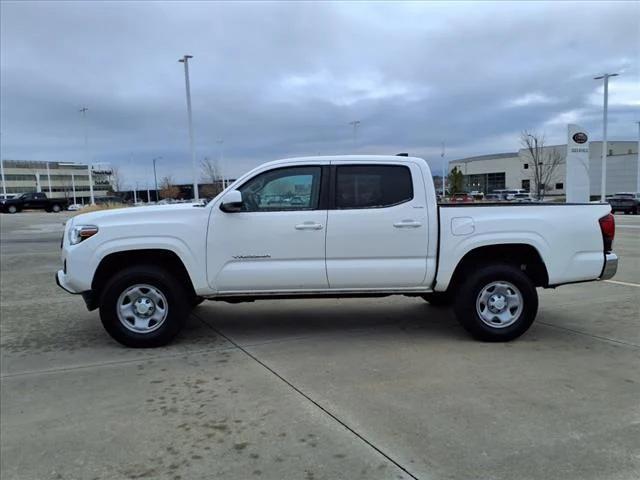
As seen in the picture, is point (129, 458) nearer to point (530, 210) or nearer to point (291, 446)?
point (291, 446)

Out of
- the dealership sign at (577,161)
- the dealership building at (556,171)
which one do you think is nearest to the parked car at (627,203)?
the dealership sign at (577,161)

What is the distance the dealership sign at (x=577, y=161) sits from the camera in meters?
24.4

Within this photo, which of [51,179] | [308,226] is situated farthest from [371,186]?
[51,179]

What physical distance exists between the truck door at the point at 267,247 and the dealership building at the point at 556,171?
7048 cm

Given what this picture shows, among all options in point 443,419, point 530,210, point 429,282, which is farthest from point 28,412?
point 530,210

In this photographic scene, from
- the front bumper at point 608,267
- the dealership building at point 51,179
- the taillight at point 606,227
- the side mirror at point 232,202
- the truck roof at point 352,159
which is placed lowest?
the front bumper at point 608,267

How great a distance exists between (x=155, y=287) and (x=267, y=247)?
4.00 ft

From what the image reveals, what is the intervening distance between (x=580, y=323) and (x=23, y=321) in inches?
272

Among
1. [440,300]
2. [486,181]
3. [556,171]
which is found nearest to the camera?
[440,300]

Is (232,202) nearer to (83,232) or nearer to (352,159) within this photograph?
(352,159)

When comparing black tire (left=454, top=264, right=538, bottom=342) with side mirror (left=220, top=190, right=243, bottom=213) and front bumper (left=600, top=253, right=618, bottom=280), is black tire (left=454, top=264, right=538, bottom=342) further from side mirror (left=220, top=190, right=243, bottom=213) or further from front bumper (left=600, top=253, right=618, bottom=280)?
side mirror (left=220, top=190, right=243, bottom=213)

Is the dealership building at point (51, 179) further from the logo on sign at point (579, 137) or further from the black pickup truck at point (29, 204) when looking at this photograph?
the logo on sign at point (579, 137)

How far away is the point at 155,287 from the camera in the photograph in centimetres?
562

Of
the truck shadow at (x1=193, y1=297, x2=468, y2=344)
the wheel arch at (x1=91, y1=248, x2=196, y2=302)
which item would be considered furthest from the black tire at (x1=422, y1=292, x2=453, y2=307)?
the wheel arch at (x1=91, y1=248, x2=196, y2=302)
